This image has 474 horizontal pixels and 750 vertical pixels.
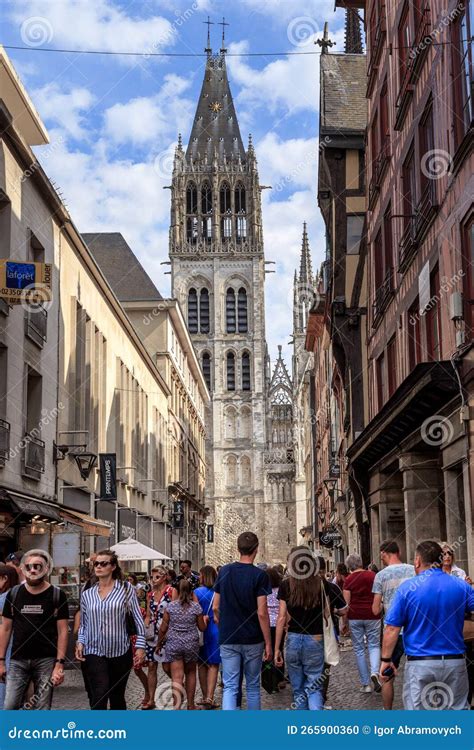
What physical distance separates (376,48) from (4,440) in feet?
38.8

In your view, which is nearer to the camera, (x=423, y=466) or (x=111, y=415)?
(x=423, y=466)

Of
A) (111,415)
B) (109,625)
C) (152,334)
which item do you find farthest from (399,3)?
(152,334)

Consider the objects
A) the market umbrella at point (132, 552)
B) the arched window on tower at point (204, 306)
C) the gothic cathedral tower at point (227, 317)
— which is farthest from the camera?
the arched window on tower at point (204, 306)

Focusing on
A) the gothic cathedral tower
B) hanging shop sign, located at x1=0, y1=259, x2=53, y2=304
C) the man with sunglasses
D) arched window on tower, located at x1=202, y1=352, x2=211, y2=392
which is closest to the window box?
hanging shop sign, located at x1=0, y1=259, x2=53, y2=304

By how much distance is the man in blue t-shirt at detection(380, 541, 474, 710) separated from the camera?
266 inches

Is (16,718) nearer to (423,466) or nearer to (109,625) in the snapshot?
(109,625)

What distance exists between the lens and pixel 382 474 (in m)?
21.8

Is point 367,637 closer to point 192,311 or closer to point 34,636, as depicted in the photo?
point 34,636

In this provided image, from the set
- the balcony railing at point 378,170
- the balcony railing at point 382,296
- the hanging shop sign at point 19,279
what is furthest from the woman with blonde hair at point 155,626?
the balcony railing at point 378,170

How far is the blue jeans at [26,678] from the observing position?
26.9 feet

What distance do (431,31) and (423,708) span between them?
1209 cm

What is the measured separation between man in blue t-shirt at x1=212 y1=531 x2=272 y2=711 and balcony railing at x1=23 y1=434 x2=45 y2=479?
42.7 feet

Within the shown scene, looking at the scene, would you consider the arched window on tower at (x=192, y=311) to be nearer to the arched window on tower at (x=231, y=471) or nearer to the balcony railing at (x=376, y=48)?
the arched window on tower at (x=231, y=471)

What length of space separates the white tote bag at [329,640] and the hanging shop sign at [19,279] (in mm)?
11061
